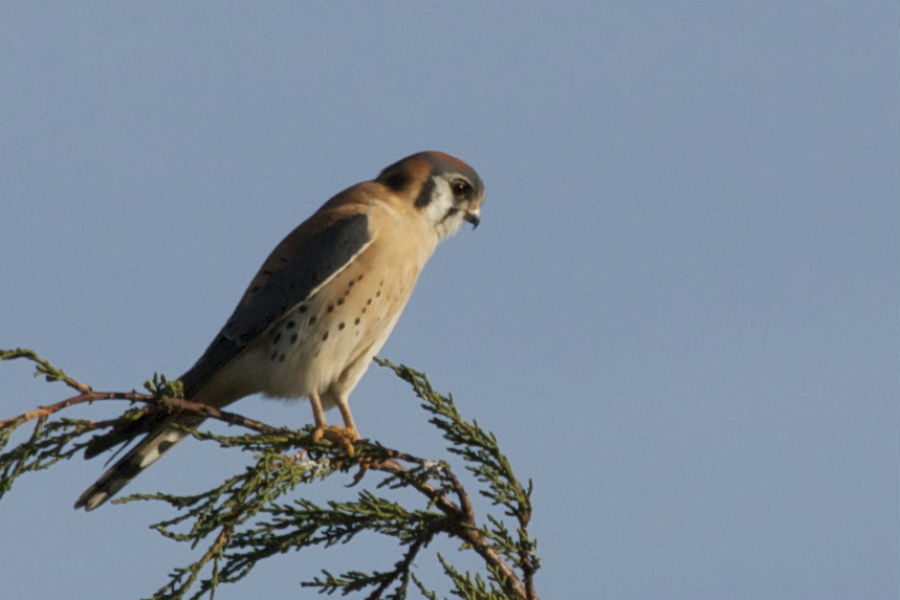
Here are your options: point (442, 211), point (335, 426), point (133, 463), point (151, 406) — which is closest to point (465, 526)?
point (151, 406)

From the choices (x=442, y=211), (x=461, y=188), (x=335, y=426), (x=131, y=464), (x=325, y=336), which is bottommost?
(x=131, y=464)

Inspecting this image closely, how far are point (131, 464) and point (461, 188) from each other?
6.49 ft

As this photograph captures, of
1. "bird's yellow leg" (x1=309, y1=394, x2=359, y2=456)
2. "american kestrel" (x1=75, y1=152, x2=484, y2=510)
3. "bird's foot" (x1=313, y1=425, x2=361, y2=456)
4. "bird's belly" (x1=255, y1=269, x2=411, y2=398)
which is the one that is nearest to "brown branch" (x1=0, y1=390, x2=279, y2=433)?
"bird's foot" (x1=313, y1=425, x2=361, y2=456)

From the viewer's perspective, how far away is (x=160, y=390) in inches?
122

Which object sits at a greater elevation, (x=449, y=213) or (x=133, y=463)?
(x=449, y=213)

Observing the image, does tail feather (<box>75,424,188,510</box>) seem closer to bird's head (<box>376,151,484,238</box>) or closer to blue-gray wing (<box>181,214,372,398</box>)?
blue-gray wing (<box>181,214,372,398</box>)

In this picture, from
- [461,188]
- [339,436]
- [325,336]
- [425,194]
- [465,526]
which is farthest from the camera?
[461,188]

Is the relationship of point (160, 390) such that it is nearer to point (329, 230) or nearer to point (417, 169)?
point (329, 230)

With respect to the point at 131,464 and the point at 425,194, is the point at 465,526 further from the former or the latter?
the point at 425,194

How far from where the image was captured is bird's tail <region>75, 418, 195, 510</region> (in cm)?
416

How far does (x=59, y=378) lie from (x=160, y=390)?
0.86 feet

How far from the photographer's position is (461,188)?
5535 mm

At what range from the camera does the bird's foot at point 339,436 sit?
331cm

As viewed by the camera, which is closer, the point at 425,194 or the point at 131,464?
the point at 131,464
